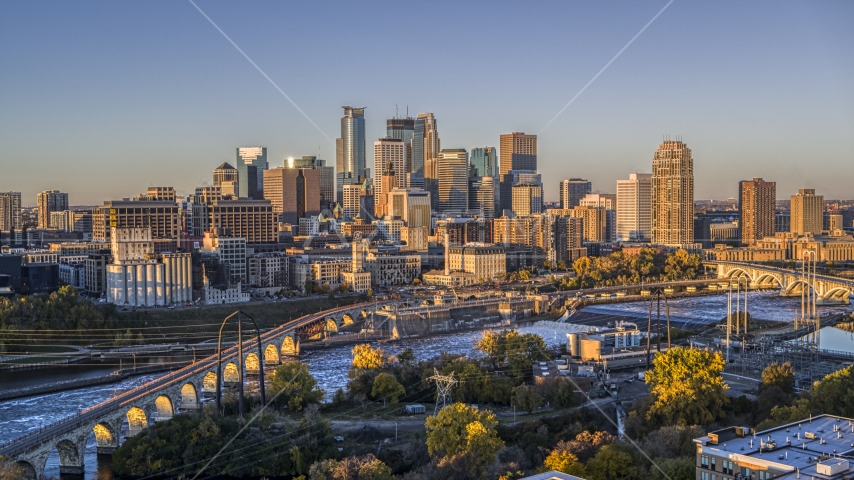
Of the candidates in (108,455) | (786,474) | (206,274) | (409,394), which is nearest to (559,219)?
(206,274)

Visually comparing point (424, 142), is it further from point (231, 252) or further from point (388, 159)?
point (231, 252)

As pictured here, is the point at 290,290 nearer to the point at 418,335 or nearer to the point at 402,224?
the point at 418,335

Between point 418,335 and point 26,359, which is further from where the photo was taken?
point 418,335

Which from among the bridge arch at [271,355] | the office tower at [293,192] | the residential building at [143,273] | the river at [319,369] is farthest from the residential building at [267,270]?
the office tower at [293,192]

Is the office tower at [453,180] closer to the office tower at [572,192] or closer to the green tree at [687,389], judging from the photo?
the office tower at [572,192]

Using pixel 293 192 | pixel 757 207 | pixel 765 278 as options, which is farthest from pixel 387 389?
pixel 757 207

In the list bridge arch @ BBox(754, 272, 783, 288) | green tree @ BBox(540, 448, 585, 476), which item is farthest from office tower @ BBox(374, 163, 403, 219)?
green tree @ BBox(540, 448, 585, 476)
